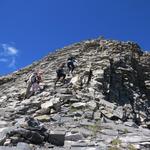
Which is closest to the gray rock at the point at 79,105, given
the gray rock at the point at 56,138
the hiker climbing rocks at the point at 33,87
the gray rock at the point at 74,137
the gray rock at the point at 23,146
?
the gray rock at the point at 74,137

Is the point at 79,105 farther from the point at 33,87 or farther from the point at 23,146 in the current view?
the point at 23,146

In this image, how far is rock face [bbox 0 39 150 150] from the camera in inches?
696

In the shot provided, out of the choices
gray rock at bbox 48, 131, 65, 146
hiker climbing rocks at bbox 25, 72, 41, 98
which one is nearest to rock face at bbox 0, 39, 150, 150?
gray rock at bbox 48, 131, 65, 146

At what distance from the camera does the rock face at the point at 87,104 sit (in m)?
17.7

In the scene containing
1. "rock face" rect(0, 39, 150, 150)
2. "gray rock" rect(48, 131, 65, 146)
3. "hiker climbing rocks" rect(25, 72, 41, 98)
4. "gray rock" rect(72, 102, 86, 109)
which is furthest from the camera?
"hiker climbing rocks" rect(25, 72, 41, 98)

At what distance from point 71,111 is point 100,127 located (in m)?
3.49

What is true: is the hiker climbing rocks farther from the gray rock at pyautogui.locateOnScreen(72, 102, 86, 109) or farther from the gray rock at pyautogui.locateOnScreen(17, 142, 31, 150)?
the gray rock at pyautogui.locateOnScreen(17, 142, 31, 150)

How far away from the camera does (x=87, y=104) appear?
25.2 m

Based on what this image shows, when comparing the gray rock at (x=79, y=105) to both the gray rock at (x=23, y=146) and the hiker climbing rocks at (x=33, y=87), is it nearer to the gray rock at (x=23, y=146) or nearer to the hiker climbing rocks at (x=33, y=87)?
the hiker climbing rocks at (x=33, y=87)

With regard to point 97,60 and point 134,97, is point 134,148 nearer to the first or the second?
point 134,97

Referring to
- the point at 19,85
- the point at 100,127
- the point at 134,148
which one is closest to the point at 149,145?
the point at 134,148

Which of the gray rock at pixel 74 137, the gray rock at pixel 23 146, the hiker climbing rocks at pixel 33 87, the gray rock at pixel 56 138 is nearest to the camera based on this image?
the gray rock at pixel 23 146

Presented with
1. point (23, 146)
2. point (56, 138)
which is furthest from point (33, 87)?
point (23, 146)

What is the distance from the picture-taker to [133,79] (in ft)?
126
